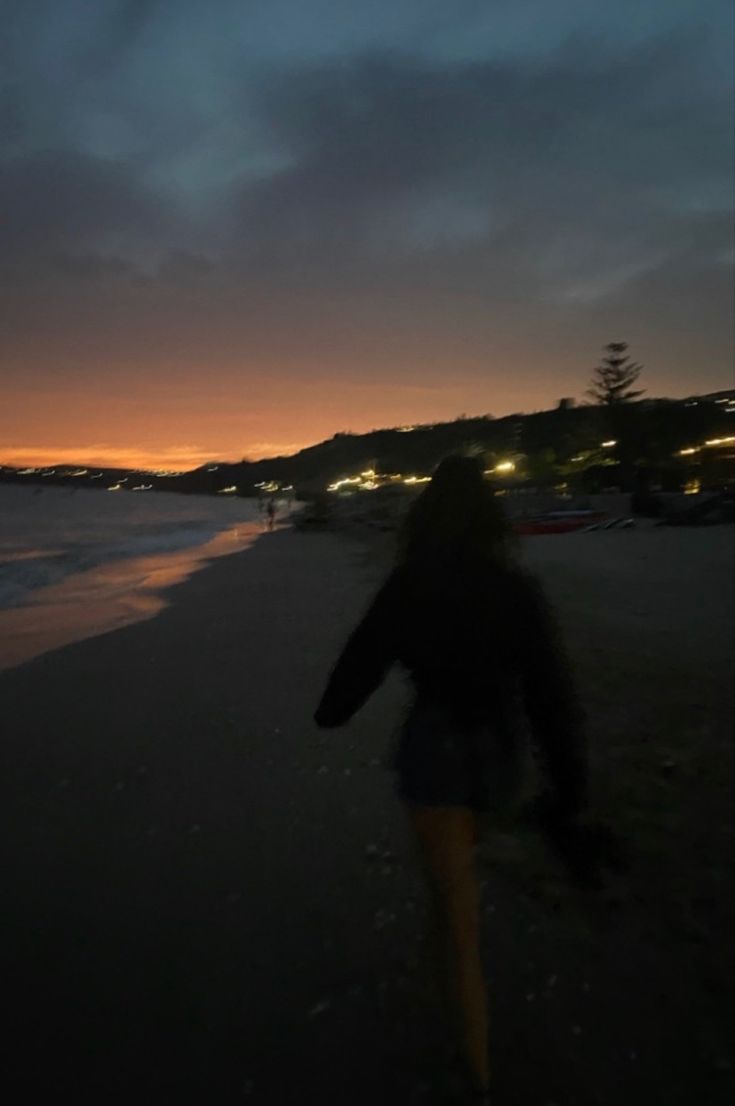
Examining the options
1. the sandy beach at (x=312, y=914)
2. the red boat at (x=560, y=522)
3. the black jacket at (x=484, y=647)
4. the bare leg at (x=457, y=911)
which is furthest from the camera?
the red boat at (x=560, y=522)

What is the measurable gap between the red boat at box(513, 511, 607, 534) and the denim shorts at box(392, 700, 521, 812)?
24.5m

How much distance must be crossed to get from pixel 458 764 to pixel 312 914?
5.91 ft

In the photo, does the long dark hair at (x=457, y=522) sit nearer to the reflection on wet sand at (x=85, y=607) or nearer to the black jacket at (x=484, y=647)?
the black jacket at (x=484, y=647)

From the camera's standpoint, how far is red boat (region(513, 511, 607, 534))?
27.1 m

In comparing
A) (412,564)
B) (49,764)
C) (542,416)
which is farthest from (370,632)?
(542,416)

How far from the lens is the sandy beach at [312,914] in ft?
8.35

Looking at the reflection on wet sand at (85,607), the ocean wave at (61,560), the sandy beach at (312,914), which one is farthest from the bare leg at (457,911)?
the ocean wave at (61,560)

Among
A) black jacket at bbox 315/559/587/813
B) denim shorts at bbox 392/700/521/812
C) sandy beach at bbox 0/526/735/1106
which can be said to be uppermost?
black jacket at bbox 315/559/587/813

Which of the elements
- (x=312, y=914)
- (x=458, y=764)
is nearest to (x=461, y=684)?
(x=458, y=764)

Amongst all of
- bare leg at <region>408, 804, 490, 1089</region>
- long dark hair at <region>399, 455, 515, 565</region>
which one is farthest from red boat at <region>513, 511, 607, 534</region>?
bare leg at <region>408, 804, 490, 1089</region>

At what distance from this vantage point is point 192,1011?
2.85m

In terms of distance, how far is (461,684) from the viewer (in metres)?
2.15

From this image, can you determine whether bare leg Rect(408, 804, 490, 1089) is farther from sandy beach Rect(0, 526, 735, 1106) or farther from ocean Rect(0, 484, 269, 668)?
ocean Rect(0, 484, 269, 668)

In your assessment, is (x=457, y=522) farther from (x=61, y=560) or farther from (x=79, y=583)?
(x=61, y=560)
